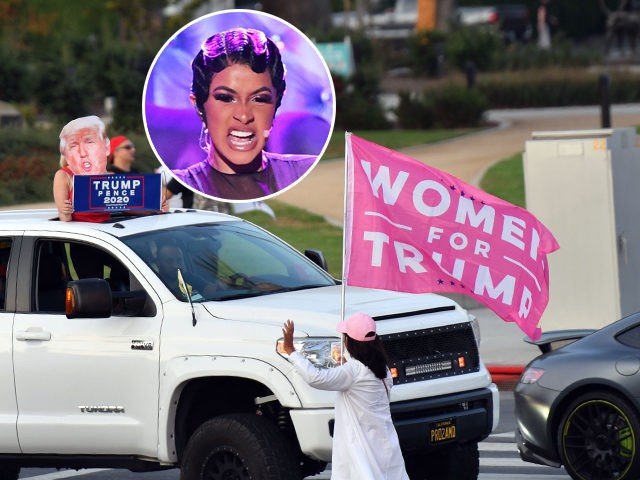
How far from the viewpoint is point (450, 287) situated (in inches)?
346

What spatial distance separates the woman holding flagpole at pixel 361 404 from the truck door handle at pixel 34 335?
1892mm

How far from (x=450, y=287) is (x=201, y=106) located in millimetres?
5163

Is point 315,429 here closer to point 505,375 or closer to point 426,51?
point 505,375

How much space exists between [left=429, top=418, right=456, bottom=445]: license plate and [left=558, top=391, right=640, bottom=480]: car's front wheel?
1746 mm

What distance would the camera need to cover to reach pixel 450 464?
31.8 feet

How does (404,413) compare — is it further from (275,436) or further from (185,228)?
(185,228)

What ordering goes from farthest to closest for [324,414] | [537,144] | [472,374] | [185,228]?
[537,144] < [185,228] < [472,374] < [324,414]

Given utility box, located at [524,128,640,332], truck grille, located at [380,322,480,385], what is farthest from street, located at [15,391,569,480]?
utility box, located at [524,128,640,332]

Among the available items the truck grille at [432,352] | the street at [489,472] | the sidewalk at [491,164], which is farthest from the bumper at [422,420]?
the sidewalk at [491,164]

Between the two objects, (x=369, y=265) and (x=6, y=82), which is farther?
(x=6, y=82)

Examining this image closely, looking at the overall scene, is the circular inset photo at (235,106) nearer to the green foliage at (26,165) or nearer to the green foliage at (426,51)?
the green foliage at (26,165)

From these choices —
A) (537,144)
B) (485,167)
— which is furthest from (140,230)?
(485,167)

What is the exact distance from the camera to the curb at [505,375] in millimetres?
15812

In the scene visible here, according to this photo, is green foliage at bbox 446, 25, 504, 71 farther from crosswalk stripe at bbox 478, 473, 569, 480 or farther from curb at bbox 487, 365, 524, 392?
crosswalk stripe at bbox 478, 473, 569, 480
